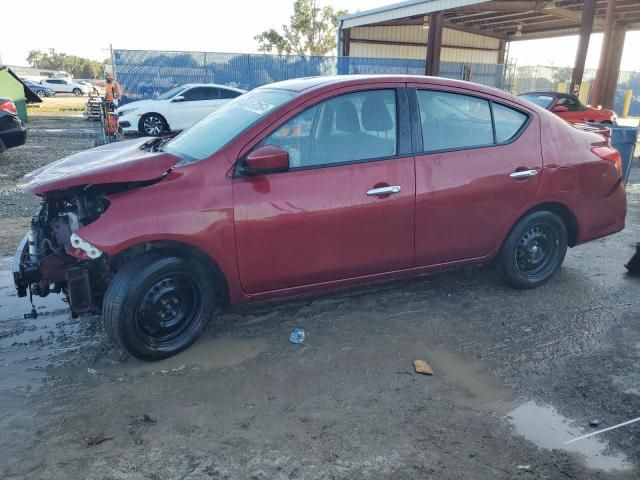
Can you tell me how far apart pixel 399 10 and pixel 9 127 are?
16288mm

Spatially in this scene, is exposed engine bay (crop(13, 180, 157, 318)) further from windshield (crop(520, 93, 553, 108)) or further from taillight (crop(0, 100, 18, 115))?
windshield (crop(520, 93, 553, 108))

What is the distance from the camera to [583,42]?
1526 centimetres

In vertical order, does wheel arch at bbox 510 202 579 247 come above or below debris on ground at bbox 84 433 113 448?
above

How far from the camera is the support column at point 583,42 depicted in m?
15.1

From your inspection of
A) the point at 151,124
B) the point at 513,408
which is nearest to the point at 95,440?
the point at 513,408

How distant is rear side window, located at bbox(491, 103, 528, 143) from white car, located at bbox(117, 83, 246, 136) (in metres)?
11.1

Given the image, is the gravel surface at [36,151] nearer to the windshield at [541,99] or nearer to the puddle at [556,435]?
the puddle at [556,435]

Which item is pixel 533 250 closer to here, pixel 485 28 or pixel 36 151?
pixel 36 151

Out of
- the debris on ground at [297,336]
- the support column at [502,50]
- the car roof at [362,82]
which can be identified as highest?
the support column at [502,50]

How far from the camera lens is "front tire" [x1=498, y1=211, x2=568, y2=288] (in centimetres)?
439

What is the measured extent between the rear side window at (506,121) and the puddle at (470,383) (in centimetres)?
183

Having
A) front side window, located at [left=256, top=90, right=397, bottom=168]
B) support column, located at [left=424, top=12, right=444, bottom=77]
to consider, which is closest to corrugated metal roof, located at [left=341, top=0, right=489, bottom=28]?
support column, located at [left=424, top=12, right=444, bottom=77]

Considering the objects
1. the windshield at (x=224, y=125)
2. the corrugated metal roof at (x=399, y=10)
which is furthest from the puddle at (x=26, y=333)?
the corrugated metal roof at (x=399, y=10)

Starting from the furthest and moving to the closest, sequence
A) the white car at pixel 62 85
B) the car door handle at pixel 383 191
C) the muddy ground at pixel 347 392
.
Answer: the white car at pixel 62 85, the car door handle at pixel 383 191, the muddy ground at pixel 347 392
